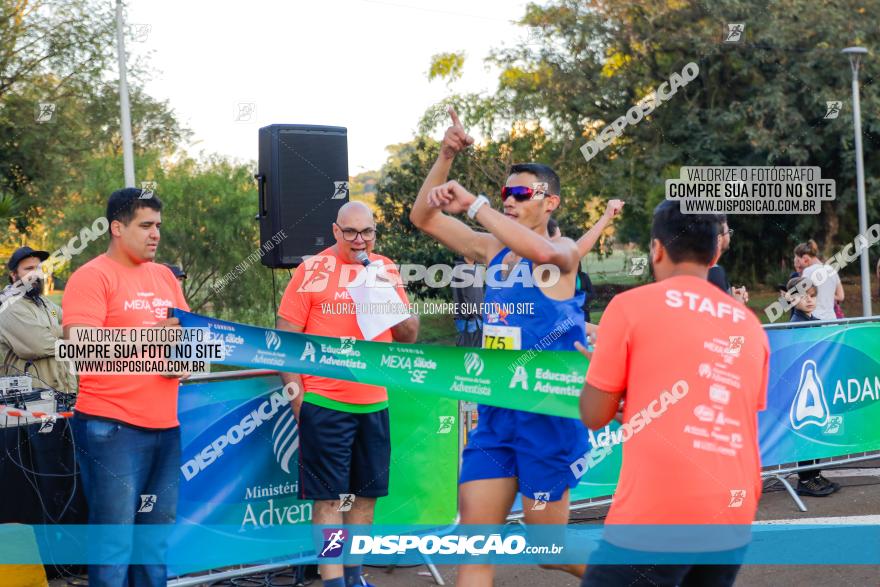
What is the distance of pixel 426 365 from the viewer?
15.0 feet

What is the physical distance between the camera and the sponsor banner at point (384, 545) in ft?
14.4

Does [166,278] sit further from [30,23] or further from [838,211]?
[838,211]

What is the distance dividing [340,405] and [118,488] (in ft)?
4.19

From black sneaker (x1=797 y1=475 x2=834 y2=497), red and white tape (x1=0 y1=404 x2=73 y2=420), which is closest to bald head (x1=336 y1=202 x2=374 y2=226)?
red and white tape (x1=0 y1=404 x2=73 y2=420)

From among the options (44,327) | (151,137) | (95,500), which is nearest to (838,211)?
(151,137)

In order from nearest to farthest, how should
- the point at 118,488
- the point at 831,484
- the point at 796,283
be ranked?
the point at 118,488, the point at 831,484, the point at 796,283

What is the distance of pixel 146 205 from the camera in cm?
471

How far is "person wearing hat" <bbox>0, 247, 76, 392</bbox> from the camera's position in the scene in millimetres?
7784

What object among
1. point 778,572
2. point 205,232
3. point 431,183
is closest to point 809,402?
point 778,572

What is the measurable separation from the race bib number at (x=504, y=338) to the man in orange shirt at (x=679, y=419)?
125 centimetres

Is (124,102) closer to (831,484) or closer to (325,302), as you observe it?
(325,302)

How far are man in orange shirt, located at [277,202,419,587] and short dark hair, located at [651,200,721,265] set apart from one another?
8.03 ft

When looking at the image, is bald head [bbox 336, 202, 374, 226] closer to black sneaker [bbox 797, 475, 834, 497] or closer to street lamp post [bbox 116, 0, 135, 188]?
black sneaker [bbox 797, 475, 834, 497]

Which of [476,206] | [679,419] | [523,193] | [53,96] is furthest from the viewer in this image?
[53,96]
